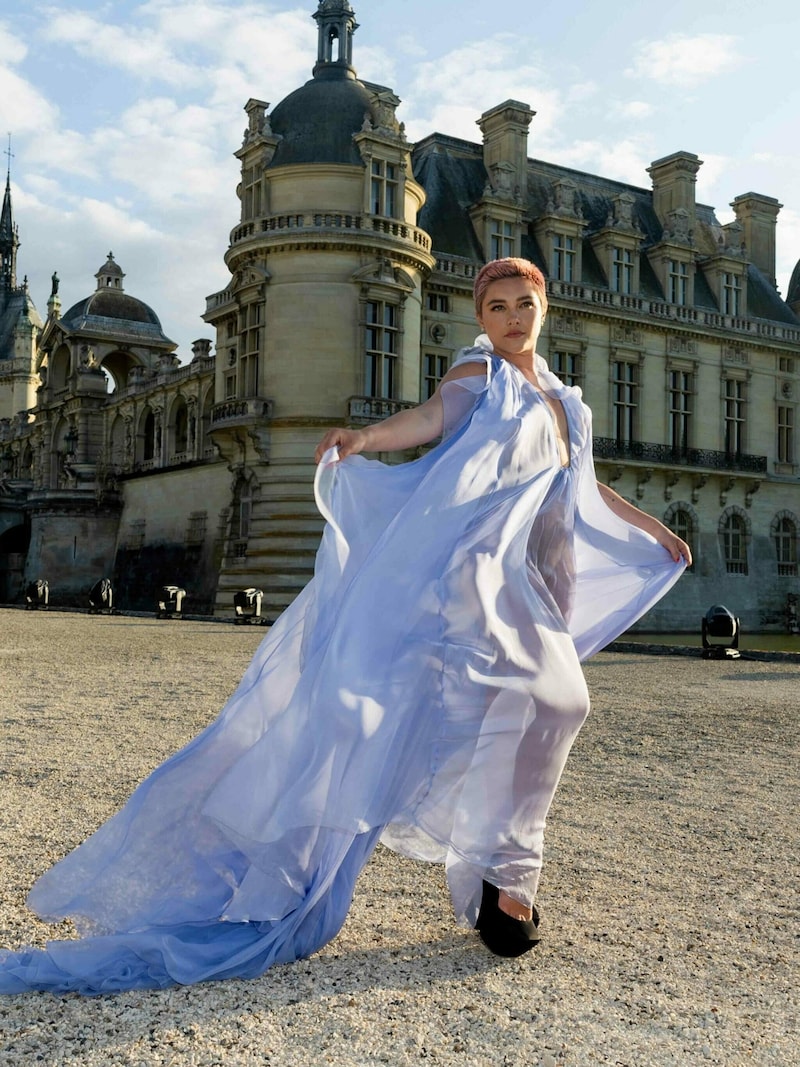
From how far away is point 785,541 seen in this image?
117ft

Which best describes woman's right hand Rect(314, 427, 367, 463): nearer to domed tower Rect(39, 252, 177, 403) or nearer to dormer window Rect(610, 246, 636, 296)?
dormer window Rect(610, 246, 636, 296)

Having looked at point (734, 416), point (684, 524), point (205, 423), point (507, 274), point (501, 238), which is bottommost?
point (507, 274)

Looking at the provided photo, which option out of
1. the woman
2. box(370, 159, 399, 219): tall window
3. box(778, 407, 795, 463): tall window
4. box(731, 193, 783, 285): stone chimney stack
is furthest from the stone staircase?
the woman

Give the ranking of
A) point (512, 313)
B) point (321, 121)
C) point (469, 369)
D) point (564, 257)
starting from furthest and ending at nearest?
point (564, 257) → point (321, 121) → point (512, 313) → point (469, 369)

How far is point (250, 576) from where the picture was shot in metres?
26.2

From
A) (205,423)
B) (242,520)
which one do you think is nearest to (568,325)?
(242,520)

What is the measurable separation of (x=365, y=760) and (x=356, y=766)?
0.03 metres

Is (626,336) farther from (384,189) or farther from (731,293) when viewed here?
(384,189)

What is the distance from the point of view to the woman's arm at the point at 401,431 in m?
3.80

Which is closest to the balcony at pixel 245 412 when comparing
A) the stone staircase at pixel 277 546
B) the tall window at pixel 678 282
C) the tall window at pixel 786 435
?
the stone staircase at pixel 277 546

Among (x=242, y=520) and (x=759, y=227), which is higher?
(x=759, y=227)

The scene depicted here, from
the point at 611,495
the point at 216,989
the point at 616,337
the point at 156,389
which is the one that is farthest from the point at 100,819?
the point at 156,389

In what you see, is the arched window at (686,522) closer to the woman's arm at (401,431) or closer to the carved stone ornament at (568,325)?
the carved stone ornament at (568,325)

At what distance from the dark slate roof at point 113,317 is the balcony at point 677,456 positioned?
66.1 feet
